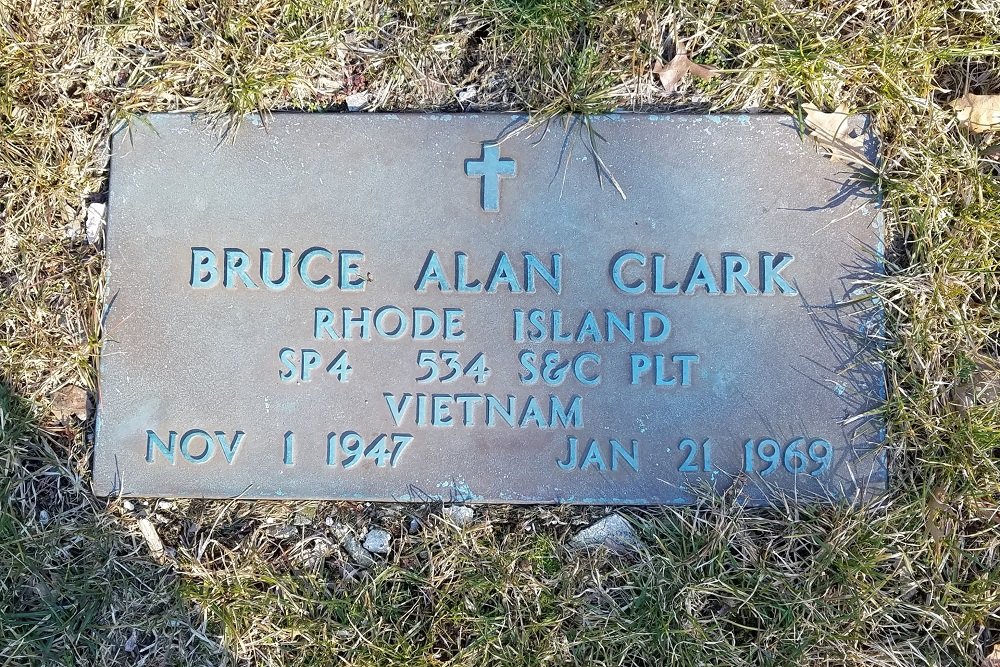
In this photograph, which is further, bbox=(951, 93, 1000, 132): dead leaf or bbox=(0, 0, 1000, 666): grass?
bbox=(951, 93, 1000, 132): dead leaf

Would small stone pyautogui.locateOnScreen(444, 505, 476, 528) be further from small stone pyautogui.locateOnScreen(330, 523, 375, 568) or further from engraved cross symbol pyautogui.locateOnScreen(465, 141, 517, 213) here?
engraved cross symbol pyautogui.locateOnScreen(465, 141, 517, 213)

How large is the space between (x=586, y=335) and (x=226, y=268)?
1060 mm

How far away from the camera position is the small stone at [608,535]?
1931 mm

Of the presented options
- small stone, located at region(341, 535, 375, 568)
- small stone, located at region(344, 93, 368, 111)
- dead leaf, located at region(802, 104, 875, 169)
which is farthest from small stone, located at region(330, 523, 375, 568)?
dead leaf, located at region(802, 104, 875, 169)

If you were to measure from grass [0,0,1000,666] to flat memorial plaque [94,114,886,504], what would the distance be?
4.3 inches

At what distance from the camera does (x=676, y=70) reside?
200cm

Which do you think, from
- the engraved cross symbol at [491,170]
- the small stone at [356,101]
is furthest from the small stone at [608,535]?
the small stone at [356,101]

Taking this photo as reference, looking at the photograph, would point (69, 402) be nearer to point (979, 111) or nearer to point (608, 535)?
point (608, 535)

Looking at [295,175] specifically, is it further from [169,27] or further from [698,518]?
[698,518]

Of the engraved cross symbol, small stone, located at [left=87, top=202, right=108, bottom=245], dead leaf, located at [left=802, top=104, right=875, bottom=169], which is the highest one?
dead leaf, located at [left=802, top=104, right=875, bottom=169]

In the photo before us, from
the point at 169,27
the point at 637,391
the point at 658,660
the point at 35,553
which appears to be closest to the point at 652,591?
the point at 658,660

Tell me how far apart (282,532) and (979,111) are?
7.98ft

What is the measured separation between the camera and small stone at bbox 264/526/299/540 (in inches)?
78.3

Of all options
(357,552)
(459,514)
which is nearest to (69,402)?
(357,552)
